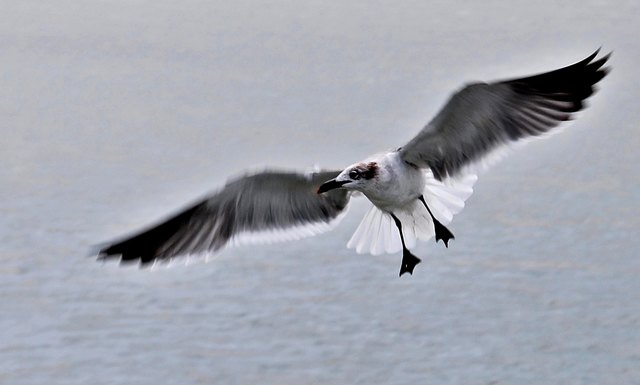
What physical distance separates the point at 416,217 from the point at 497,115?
2.13 ft

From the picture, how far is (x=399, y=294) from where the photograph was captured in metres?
16.1

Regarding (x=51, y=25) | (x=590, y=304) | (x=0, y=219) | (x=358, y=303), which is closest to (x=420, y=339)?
(x=358, y=303)

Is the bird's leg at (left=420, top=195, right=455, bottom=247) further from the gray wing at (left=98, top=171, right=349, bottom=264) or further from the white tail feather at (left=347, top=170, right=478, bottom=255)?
the gray wing at (left=98, top=171, right=349, bottom=264)

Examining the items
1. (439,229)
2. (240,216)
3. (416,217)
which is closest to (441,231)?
(439,229)

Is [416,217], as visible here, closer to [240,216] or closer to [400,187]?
[400,187]

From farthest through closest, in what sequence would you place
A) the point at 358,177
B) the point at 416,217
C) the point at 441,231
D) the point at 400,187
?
the point at 416,217, the point at 441,231, the point at 400,187, the point at 358,177

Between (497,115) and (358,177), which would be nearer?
(358,177)

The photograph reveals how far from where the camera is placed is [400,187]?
713 cm

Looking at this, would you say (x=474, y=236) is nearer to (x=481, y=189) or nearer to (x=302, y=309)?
(x=481, y=189)

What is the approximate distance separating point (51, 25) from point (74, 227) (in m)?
4.88

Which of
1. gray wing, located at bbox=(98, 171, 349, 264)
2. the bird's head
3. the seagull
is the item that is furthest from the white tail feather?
the bird's head

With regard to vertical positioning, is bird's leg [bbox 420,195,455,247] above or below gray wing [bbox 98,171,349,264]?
below

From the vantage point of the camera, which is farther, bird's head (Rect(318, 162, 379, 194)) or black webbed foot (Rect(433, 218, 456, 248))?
black webbed foot (Rect(433, 218, 456, 248))

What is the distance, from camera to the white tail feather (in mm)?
7328
